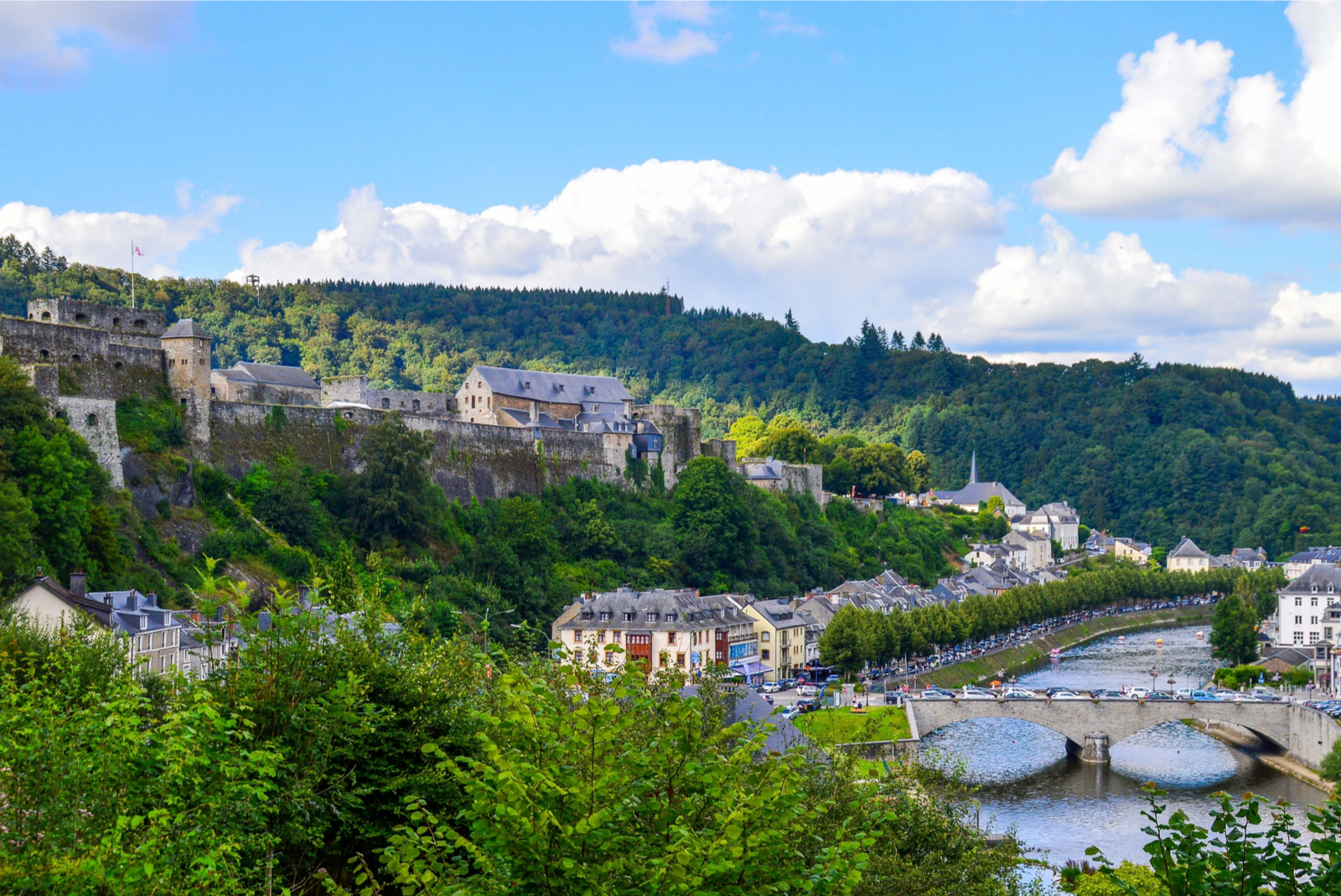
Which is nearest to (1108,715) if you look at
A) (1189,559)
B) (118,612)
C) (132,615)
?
(132,615)

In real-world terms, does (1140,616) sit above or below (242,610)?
below

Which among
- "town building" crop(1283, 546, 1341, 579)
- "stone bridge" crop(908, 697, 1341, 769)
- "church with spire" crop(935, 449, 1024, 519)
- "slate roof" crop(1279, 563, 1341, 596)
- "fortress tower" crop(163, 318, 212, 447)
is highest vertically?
"fortress tower" crop(163, 318, 212, 447)

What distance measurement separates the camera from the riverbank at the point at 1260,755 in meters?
40.2

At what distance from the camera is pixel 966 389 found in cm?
15375

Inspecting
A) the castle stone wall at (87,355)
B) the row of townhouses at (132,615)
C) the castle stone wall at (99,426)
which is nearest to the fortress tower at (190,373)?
the castle stone wall at (87,355)

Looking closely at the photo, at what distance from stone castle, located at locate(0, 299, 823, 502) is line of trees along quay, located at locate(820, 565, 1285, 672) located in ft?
42.0

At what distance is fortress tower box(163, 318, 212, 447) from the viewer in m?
43.0

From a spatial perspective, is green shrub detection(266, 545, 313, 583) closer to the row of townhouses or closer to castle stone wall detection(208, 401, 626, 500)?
castle stone wall detection(208, 401, 626, 500)

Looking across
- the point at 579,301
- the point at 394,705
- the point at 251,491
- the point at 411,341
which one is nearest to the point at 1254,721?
the point at 251,491

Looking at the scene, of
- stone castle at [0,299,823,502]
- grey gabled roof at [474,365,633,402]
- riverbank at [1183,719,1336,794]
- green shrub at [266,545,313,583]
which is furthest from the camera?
grey gabled roof at [474,365,633,402]

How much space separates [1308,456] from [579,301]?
81.6m

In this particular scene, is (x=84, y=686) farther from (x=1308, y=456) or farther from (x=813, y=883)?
(x=1308, y=456)

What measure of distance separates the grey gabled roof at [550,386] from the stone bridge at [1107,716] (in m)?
24.7

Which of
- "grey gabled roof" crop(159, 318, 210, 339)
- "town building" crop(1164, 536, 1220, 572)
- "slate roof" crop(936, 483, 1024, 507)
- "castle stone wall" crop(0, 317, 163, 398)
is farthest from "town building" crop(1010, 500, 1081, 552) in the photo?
"castle stone wall" crop(0, 317, 163, 398)
